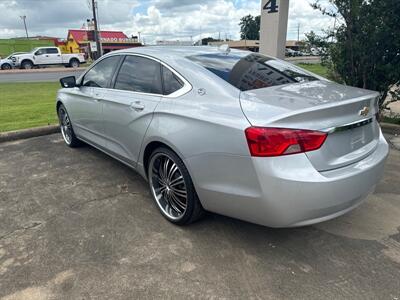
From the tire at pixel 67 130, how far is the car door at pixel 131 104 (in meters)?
1.56

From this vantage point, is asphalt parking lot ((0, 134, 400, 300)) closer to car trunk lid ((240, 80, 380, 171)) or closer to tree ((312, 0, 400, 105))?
car trunk lid ((240, 80, 380, 171))

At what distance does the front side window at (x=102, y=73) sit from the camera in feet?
13.9

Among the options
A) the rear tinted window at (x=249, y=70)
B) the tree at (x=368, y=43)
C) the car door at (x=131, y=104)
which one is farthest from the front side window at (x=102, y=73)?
the tree at (x=368, y=43)

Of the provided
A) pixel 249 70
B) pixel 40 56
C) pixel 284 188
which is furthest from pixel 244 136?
pixel 40 56

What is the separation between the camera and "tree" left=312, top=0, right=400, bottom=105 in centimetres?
571

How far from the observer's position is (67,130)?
566cm

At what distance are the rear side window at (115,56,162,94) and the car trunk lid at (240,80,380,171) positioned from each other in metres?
1.10

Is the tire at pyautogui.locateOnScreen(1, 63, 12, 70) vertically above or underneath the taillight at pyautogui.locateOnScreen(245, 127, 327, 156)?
underneath

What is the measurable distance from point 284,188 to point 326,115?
621 mm

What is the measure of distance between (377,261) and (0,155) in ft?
17.8

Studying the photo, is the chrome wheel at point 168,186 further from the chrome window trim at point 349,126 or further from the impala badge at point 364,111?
the impala badge at point 364,111

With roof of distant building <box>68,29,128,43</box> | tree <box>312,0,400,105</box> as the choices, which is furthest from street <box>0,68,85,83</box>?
roof of distant building <box>68,29,128,43</box>

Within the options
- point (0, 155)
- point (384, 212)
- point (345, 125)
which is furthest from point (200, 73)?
point (0, 155)

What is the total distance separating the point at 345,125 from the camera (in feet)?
8.30
